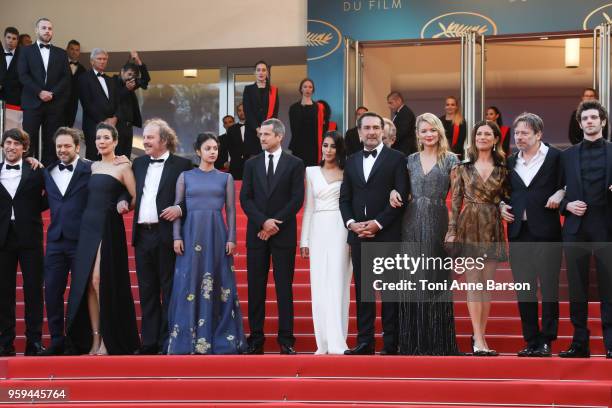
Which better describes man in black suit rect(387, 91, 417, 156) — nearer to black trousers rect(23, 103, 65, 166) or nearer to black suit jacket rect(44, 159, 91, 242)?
black trousers rect(23, 103, 65, 166)

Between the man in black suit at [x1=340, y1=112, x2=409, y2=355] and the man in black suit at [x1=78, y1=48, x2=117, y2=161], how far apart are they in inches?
193

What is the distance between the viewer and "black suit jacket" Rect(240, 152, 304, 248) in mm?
8688

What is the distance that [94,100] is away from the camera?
41.8ft

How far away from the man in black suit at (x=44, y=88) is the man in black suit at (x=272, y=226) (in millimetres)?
4166

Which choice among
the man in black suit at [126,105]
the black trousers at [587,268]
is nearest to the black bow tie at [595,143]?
the black trousers at [587,268]

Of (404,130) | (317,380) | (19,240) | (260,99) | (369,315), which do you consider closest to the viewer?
(317,380)

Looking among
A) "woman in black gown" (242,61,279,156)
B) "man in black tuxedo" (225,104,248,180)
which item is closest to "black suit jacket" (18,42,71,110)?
"woman in black gown" (242,61,279,156)

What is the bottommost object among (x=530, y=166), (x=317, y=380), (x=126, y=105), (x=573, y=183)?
(x=317, y=380)

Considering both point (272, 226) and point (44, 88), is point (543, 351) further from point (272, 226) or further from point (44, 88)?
point (44, 88)

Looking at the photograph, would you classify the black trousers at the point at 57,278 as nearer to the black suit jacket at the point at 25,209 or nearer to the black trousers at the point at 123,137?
the black suit jacket at the point at 25,209

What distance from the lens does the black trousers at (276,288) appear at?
8.55 meters

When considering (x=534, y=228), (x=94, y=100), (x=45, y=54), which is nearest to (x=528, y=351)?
(x=534, y=228)

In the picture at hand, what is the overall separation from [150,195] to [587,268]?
3270 millimetres

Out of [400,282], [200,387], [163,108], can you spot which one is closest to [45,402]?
[200,387]
